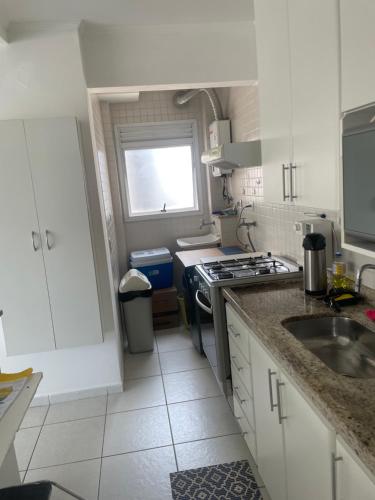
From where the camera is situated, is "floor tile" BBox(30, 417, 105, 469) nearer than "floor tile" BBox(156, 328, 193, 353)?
Yes

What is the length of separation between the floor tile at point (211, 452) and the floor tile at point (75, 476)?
1.54 feet

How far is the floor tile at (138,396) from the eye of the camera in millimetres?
2691

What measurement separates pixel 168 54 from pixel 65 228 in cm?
143

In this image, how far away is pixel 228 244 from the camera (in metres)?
3.86

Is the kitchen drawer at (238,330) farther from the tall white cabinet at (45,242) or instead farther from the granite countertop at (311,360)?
the tall white cabinet at (45,242)

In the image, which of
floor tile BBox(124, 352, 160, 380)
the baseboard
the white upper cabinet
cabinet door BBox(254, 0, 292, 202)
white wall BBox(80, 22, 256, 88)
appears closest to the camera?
the white upper cabinet

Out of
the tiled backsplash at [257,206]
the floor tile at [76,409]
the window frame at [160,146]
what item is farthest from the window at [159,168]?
the floor tile at [76,409]

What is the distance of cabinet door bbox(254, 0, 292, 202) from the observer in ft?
5.79

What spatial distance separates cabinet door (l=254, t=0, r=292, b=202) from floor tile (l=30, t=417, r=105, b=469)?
1862 millimetres

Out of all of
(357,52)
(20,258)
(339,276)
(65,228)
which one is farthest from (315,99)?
(20,258)

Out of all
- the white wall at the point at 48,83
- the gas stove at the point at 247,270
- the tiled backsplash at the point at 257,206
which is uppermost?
the white wall at the point at 48,83

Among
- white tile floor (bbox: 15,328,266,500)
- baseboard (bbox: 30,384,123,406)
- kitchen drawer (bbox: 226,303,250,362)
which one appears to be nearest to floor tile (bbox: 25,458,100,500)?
white tile floor (bbox: 15,328,266,500)

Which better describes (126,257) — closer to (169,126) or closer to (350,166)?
(169,126)

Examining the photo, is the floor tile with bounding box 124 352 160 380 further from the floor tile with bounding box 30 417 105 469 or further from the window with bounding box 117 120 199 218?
the window with bounding box 117 120 199 218
